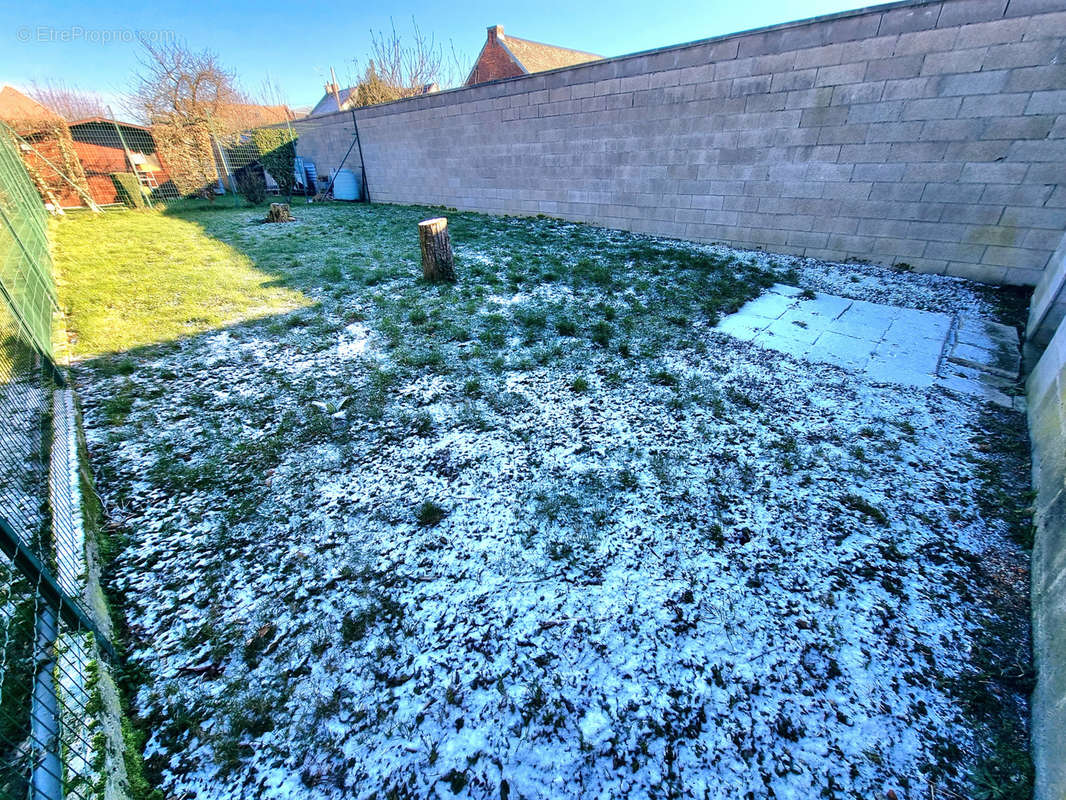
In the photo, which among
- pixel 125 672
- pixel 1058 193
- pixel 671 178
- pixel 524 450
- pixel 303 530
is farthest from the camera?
pixel 671 178

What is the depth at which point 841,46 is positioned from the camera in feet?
14.0

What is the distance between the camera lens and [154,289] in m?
4.65

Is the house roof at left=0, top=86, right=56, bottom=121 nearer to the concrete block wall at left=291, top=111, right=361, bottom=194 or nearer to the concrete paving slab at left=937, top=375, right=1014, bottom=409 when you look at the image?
the concrete block wall at left=291, top=111, right=361, bottom=194

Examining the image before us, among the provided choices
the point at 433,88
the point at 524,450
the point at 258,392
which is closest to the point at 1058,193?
the point at 524,450

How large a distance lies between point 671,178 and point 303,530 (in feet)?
20.7

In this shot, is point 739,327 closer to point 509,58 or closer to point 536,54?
point 509,58

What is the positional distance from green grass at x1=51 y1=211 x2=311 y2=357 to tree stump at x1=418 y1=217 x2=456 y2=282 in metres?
1.31

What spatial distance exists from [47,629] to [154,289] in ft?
15.5

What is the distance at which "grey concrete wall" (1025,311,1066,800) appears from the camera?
3.34 feet

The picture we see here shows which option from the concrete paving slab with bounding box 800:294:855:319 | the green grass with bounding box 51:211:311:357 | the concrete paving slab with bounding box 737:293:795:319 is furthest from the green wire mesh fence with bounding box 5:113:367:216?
the concrete paving slab with bounding box 800:294:855:319

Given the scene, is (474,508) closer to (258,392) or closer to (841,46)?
(258,392)

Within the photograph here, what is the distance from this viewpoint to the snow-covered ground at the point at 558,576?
112 cm

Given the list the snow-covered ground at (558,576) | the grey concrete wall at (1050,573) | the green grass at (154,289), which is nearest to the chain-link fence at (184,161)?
the green grass at (154,289)

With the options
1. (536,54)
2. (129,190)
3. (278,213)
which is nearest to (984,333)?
(278,213)
